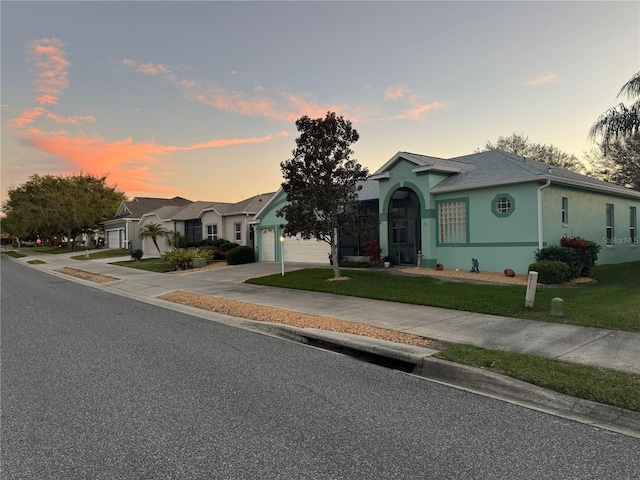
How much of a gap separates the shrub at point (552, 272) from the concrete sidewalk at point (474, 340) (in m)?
5.13

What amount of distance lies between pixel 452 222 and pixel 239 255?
13519mm

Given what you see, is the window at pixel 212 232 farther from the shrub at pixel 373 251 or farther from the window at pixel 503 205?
the window at pixel 503 205

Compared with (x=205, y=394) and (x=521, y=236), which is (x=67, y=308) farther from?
(x=521, y=236)

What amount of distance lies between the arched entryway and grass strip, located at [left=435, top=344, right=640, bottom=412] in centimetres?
1276

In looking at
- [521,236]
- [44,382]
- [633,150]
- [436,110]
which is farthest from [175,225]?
[633,150]

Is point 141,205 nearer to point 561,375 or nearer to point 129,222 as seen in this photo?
point 129,222

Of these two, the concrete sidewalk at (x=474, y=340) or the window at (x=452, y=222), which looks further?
the window at (x=452, y=222)

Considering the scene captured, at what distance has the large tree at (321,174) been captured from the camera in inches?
622

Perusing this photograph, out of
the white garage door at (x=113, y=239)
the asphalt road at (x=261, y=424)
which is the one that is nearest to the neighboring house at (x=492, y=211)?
the asphalt road at (x=261, y=424)

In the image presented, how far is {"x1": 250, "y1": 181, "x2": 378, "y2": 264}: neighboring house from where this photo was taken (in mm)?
22188

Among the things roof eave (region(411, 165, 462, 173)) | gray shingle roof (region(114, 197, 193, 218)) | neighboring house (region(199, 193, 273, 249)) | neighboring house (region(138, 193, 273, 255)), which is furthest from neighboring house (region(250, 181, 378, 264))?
gray shingle roof (region(114, 197, 193, 218))

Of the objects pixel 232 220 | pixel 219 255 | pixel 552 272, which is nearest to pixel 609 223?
pixel 552 272

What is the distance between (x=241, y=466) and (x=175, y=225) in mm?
34970

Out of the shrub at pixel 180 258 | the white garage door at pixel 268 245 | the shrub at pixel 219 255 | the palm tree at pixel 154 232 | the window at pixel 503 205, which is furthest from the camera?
the palm tree at pixel 154 232
